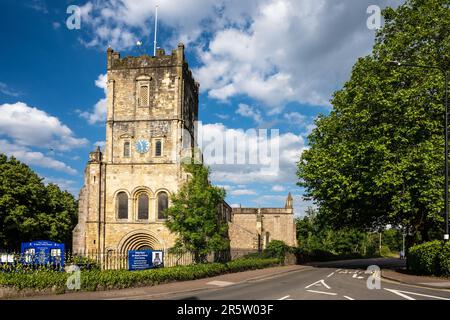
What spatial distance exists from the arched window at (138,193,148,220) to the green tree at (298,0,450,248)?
15555 millimetres

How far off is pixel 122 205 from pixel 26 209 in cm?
888

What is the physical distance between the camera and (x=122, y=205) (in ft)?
125

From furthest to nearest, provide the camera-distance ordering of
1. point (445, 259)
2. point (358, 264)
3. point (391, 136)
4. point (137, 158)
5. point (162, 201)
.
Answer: point (358, 264), point (137, 158), point (162, 201), point (391, 136), point (445, 259)

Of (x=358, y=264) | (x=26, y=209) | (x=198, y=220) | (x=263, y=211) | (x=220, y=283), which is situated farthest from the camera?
(x=263, y=211)

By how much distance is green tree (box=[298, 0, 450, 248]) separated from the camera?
23.1m

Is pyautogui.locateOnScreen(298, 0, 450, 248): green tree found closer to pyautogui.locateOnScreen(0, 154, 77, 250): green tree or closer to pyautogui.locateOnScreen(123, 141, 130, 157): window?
A: pyautogui.locateOnScreen(123, 141, 130, 157): window

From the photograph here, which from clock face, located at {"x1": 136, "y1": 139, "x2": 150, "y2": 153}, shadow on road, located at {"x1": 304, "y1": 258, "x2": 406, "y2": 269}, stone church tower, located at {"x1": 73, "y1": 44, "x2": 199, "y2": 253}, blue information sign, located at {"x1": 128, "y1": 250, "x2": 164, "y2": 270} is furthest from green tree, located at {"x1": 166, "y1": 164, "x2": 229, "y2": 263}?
shadow on road, located at {"x1": 304, "y1": 258, "x2": 406, "y2": 269}

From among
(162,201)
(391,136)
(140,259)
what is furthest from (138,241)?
(391,136)

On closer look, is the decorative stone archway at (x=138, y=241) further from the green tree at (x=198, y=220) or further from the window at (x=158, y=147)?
the green tree at (x=198, y=220)

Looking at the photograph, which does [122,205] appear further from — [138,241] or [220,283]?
[220,283]

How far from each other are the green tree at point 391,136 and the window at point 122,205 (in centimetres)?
1726

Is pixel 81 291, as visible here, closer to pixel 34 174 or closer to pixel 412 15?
pixel 412 15

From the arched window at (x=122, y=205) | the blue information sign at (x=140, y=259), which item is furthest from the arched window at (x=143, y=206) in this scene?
the blue information sign at (x=140, y=259)
